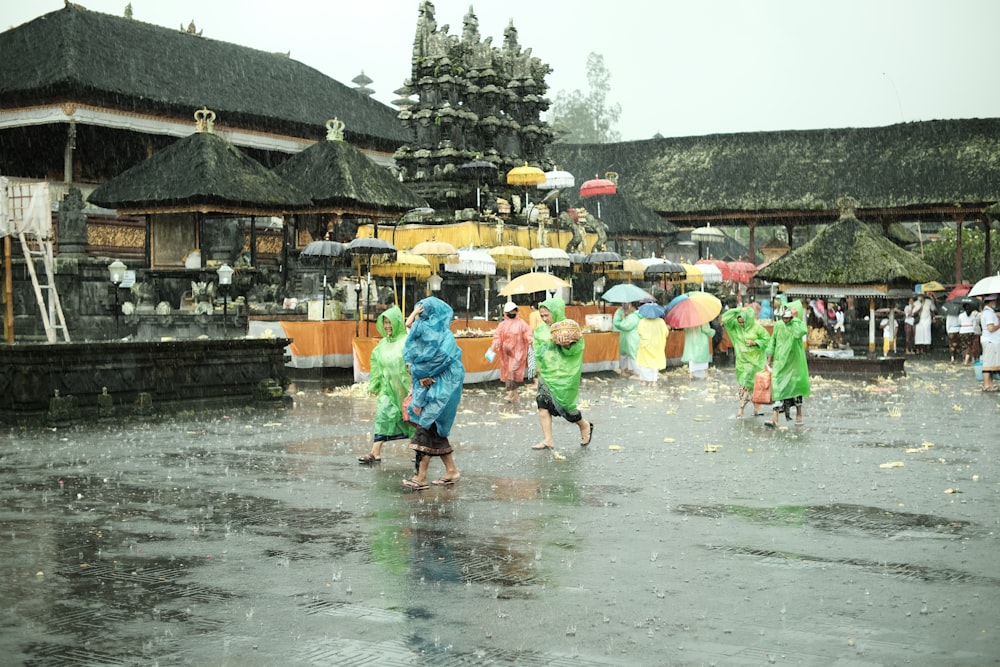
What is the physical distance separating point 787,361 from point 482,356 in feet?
29.5

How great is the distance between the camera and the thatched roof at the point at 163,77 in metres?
33.7

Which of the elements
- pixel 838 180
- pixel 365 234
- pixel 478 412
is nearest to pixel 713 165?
pixel 838 180

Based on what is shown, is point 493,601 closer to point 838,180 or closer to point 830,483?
point 830,483

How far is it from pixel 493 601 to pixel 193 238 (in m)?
22.7

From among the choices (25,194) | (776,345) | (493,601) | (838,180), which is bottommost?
(493,601)

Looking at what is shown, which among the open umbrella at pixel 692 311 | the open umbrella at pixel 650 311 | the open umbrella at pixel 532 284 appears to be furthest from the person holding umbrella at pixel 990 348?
the open umbrella at pixel 532 284

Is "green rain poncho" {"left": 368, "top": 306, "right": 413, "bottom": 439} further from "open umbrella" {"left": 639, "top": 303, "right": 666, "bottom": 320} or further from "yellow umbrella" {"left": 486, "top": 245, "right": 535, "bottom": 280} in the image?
"yellow umbrella" {"left": 486, "top": 245, "right": 535, "bottom": 280}

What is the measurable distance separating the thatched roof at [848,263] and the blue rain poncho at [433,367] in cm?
2007

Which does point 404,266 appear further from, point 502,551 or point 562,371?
point 502,551

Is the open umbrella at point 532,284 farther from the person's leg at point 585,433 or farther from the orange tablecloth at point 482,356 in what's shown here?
the person's leg at point 585,433

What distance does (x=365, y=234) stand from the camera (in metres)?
36.3

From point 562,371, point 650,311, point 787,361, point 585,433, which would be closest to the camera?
point 562,371

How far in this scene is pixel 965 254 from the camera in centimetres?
5725

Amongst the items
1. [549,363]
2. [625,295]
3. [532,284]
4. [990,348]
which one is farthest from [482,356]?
[549,363]
